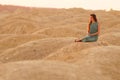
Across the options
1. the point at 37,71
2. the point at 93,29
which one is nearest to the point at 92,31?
the point at 93,29

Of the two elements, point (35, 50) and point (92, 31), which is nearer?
point (92, 31)

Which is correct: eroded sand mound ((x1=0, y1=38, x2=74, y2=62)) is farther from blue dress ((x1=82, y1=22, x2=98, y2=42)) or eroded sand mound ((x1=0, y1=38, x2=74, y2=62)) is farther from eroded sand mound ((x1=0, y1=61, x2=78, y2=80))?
eroded sand mound ((x1=0, y1=61, x2=78, y2=80))

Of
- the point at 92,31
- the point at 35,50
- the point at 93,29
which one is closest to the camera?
the point at 93,29

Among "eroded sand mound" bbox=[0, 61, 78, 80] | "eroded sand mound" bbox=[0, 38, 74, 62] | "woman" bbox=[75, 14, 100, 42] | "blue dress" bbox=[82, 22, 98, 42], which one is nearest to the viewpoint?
"eroded sand mound" bbox=[0, 61, 78, 80]

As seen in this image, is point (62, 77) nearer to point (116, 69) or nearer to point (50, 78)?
point (50, 78)

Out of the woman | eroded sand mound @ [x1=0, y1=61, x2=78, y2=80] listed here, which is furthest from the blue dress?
eroded sand mound @ [x1=0, y1=61, x2=78, y2=80]

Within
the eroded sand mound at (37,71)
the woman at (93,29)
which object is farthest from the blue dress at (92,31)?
the eroded sand mound at (37,71)

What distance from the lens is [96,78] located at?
57.8 ft

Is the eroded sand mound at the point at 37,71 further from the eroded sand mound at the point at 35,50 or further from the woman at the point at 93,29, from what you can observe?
the eroded sand mound at the point at 35,50

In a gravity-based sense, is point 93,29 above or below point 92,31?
above

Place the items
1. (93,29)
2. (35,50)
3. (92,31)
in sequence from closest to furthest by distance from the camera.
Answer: (93,29), (92,31), (35,50)

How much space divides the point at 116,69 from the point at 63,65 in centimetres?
333

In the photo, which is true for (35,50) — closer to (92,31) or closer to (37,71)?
(92,31)

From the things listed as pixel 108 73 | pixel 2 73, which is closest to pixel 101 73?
pixel 108 73
